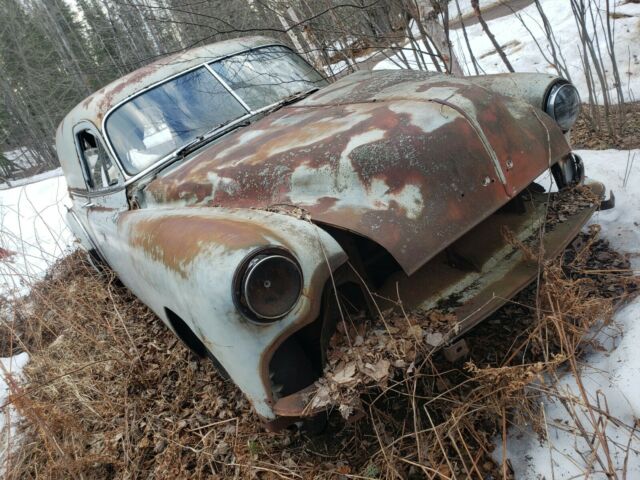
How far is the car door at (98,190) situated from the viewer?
3.10 meters

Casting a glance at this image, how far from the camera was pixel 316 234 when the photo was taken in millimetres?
1779

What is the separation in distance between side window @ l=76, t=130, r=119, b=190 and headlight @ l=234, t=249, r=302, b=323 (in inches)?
79.4

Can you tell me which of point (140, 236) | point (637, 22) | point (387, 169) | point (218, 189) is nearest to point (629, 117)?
point (637, 22)

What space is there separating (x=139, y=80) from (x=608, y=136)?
420 cm

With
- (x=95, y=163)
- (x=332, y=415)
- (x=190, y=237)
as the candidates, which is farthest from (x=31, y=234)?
(x=332, y=415)

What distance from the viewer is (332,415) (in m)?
2.20

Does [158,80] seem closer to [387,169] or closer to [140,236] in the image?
[140,236]

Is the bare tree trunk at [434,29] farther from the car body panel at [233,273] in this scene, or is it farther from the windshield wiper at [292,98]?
the car body panel at [233,273]

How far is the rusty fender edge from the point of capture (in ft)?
5.67

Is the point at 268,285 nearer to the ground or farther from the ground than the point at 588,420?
farther from the ground

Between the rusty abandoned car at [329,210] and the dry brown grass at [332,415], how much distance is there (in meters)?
0.27

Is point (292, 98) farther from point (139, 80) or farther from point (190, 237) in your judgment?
point (190, 237)

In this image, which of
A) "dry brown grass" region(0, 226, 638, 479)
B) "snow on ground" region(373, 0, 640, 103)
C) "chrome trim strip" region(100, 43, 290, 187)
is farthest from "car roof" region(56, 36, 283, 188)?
"snow on ground" region(373, 0, 640, 103)

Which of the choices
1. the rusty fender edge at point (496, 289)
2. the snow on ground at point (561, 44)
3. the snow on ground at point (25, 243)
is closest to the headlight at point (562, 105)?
the rusty fender edge at point (496, 289)
